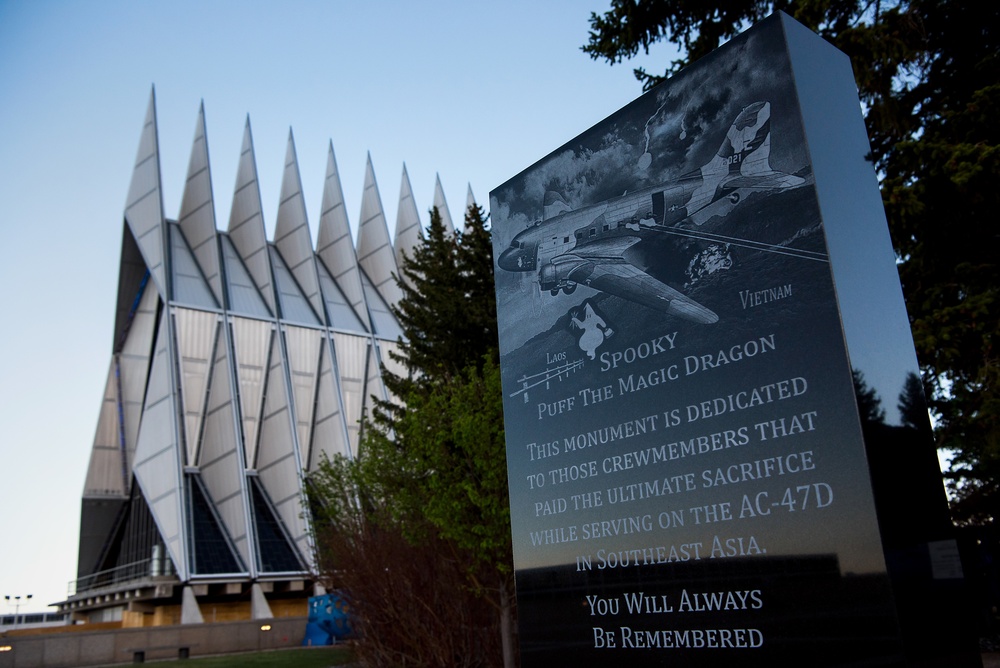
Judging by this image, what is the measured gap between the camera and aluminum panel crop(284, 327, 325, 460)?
42031 mm

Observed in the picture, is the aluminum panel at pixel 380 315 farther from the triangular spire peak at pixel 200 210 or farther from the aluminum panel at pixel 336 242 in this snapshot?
the triangular spire peak at pixel 200 210

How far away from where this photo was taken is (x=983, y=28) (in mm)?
10898

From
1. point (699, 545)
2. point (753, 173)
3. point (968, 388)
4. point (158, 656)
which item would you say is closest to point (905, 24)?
point (968, 388)

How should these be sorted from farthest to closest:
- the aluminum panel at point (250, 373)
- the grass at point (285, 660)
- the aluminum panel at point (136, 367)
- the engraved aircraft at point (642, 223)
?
1. the aluminum panel at point (136, 367)
2. the aluminum panel at point (250, 373)
3. the grass at point (285, 660)
4. the engraved aircraft at point (642, 223)

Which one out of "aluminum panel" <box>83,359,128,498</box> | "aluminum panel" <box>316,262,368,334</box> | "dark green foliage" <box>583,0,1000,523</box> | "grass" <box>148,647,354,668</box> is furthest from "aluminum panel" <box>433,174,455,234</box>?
"dark green foliage" <box>583,0,1000,523</box>

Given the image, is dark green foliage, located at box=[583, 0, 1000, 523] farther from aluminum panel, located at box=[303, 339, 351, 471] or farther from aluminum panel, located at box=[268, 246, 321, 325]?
aluminum panel, located at box=[268, 246, 321, 325]

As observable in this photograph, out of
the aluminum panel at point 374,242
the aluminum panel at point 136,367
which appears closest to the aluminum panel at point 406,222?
the aluminum panel at point 374,242

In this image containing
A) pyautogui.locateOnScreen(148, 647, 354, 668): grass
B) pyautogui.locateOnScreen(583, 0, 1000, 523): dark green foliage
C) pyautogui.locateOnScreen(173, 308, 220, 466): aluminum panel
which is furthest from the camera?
pyautogui.locateOnScreen(173, 308, 220, 466): aluminum panel

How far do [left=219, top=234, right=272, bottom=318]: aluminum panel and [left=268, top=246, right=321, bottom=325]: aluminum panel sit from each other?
1.27 metres

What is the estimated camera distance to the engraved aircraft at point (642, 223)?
5047 mm

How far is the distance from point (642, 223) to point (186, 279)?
38404mm

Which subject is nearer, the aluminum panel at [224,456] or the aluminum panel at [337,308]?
the aluminum panel at [224,456]

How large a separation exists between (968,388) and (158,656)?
72.1 feet

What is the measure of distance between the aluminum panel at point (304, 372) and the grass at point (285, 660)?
2034 centimetres
